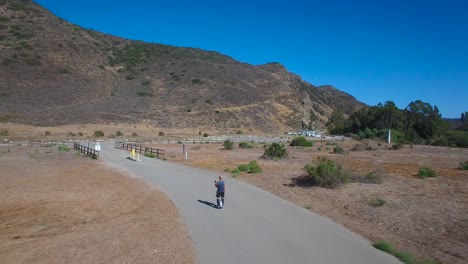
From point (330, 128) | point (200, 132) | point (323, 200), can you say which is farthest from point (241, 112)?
point (323, 200)

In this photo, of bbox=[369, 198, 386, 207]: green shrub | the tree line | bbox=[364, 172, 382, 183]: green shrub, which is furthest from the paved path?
the tree line

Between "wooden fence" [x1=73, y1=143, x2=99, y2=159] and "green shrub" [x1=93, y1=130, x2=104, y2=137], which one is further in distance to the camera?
"green shrub" [x1=93, y1=130, x2=104, y2=137]

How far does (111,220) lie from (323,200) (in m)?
8.02

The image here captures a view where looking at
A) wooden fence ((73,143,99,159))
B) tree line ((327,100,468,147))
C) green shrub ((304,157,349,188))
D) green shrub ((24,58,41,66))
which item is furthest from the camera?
green shrub ((24,58,41,66))

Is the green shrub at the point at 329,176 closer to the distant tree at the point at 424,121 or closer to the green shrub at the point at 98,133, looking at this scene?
the green shrub at the point at 98,133

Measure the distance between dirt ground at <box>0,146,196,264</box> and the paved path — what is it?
54 cm

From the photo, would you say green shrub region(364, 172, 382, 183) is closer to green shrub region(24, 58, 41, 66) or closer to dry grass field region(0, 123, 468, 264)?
dry grass field region(0, 123, 468, 264)

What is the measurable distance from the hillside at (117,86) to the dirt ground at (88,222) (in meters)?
54.4

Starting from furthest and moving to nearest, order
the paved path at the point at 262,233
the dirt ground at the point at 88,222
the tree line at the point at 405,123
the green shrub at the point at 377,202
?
1. the tree line at the point at 405,123
2. the green shrub at the point at 377,202
3. the dirt ground at the point at 88,222
4. the paved path at the point at 262,233

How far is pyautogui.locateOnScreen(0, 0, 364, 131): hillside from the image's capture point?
78.9m

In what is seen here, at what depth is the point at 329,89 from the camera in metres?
198

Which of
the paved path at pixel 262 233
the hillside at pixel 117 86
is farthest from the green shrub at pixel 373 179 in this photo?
the hillside at pixel 117 86

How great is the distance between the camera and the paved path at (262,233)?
8.61 m

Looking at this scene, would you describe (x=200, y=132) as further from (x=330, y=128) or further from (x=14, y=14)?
(x=14, y=14)
